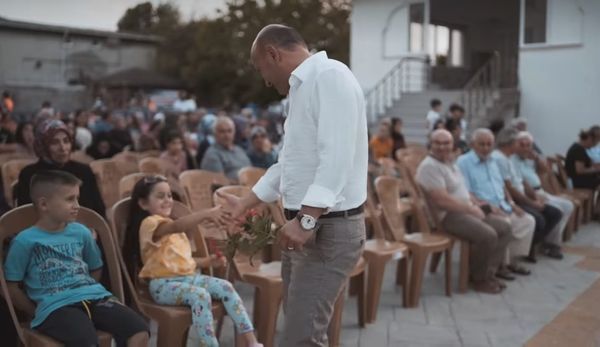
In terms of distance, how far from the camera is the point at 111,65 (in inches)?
1334

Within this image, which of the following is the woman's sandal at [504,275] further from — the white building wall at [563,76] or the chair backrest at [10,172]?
the white building wall at [563,76]

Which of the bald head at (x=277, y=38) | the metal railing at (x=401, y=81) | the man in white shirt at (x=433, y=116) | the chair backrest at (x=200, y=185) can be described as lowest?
the chair backrest at (x=200, y=185)

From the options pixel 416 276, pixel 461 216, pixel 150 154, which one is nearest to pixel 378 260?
pixel 416 276

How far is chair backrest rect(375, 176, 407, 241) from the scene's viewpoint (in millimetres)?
5102

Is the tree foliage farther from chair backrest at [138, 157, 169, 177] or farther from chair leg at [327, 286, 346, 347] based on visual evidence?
chair leg at [327, 286, 346, 347]

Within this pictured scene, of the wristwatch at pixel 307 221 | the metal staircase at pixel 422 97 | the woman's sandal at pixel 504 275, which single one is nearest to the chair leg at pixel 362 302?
the woman's sandal at pixel 504 275

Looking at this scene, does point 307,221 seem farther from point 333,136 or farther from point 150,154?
point 150,154

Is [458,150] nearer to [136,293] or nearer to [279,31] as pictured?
[136,293]

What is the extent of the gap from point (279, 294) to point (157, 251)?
0.72 m

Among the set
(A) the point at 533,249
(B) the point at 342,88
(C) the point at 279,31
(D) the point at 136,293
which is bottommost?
(A) the point at 533,249

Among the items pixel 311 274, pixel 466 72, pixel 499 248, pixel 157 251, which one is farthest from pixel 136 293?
pixel 466 72

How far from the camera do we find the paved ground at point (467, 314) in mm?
4219

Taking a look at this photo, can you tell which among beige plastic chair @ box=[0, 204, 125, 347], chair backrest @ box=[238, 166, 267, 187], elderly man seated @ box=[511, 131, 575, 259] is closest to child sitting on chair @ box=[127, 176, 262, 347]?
beige plastic chair @ box=[0, 204, 125, 347]

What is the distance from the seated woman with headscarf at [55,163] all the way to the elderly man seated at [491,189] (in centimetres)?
341
